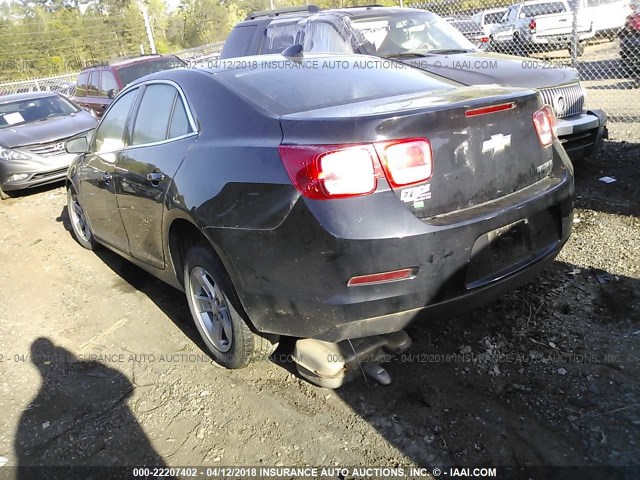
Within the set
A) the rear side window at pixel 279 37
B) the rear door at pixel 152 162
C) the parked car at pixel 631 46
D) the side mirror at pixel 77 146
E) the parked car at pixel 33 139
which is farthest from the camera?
the parked car at pixel 631 46

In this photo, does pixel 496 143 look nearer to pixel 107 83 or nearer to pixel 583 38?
pixel 107 83

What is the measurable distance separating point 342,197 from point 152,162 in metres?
1.59

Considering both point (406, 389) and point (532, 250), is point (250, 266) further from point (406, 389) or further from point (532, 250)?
point (532, 250)

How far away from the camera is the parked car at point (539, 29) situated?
13.2 m

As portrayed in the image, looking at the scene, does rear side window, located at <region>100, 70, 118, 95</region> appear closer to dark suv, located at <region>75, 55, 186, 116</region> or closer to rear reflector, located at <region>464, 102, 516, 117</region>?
dark suv, located at <region>75, 55, 186, 116</region>

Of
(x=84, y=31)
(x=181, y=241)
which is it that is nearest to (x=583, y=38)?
(x=181, y=241)

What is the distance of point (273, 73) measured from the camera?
327cm

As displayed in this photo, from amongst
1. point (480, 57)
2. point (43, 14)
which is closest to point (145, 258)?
point (480, 57)

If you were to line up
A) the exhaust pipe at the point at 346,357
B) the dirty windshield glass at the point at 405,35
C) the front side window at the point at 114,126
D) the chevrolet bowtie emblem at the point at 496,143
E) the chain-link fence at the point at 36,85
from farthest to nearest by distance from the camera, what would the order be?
the chain-link fence at the point at 36,85, the dirty windshield glass at the point at 405,35, the front side window at the point at 114,126, the exhaust pipe at the point at 346,357, the chevrolet bowtie emblem at the point at 496,143

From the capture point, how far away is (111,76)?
36.3 ft

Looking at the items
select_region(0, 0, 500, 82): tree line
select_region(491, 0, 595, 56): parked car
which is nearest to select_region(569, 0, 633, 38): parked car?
select_region(491, 0, 595, 56): parked car

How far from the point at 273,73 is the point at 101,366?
7.03 ft

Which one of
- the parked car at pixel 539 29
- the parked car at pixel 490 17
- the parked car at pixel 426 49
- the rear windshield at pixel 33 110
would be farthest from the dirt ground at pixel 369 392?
the parked car at pixel 490 17

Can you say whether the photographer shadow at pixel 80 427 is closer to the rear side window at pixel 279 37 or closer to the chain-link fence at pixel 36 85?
the rear side window at pixel 279 37
